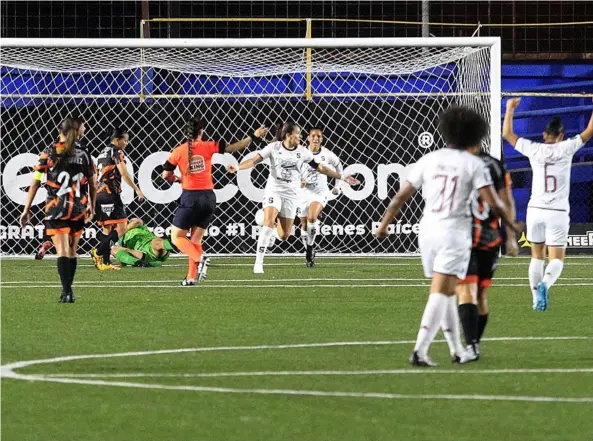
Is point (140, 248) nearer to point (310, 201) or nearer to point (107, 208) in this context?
point (107, 208)

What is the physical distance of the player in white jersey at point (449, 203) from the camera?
975cm

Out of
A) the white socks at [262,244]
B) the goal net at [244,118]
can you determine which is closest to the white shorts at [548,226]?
the white socks at [262,244]

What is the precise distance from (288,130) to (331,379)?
40.4 feet

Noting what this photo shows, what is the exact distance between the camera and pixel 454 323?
1017 centimetres

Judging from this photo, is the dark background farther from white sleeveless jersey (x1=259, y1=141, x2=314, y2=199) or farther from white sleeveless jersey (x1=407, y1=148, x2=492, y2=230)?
white sleeveless jersey (x1=407, y1=148, x2=492, y2=230)

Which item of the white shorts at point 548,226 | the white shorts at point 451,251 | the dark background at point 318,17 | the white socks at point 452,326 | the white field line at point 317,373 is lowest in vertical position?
the white field line at point 317,373

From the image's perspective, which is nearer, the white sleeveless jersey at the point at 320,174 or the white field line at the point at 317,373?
the white field line at the point at 317,373

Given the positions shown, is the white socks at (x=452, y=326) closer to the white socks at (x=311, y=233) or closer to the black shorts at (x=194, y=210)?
the black shorts at (x=194, y=210)

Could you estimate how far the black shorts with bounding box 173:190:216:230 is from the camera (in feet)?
59.2

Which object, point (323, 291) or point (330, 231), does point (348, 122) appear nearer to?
point (330, 231)

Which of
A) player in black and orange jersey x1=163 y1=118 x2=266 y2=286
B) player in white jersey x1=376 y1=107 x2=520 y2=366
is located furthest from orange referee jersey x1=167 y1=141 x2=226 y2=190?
player in white jersey x1=376 y1=107 x2=520 y2=366

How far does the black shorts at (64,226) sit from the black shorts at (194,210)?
8.91 ft

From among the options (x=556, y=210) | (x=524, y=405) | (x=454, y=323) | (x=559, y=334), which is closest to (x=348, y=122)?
(x=556, y=210)

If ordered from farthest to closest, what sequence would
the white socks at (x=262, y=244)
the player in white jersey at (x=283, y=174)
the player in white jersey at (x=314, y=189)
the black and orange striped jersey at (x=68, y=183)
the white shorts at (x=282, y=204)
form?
the player in white jersey at (x=314, y=189)
the white shorts at (x=282, y=204)
the player in white jersey at (x=283, y=174)
the white socks at (x=262, y=244)
the black and orange striped jersey at (x=68, y=183)
